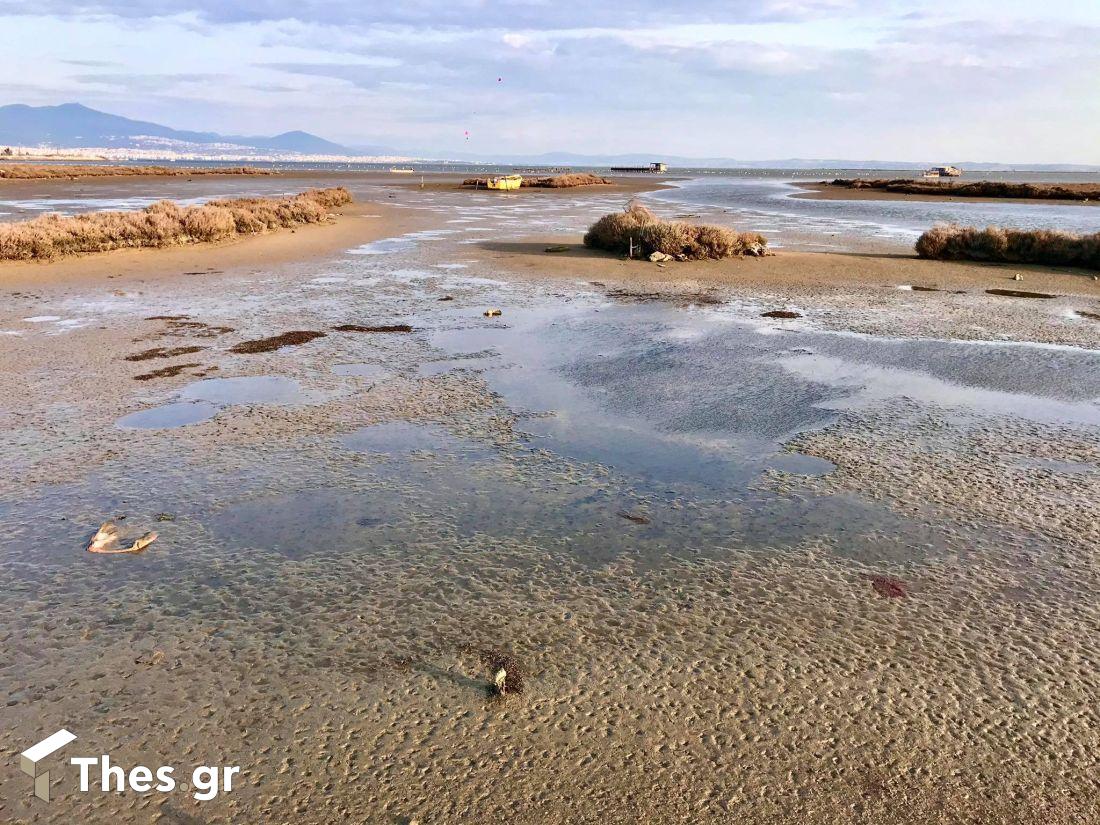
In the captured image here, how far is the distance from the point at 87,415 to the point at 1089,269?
1809 centimetres

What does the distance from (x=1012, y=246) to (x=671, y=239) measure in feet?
24.8

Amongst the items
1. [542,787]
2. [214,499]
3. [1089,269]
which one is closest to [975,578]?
[542,787]

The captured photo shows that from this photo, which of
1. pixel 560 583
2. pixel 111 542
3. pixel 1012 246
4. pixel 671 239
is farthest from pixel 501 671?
pixel 1012 246

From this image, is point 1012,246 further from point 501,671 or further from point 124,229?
point 124,229

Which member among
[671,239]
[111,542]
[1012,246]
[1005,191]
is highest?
[1005,191]

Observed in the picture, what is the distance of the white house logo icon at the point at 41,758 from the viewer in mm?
2432

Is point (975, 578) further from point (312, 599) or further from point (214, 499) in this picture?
point (214, 499)

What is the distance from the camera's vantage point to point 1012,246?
54.9 feet

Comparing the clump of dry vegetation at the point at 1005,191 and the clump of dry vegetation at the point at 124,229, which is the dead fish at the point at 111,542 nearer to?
the clump of dry vegetation at the point at 124,229

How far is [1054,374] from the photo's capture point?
302 inches

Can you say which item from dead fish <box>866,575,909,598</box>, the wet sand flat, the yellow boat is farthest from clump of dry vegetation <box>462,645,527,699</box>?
the yellow boat

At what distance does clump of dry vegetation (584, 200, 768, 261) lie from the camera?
53.5 feet

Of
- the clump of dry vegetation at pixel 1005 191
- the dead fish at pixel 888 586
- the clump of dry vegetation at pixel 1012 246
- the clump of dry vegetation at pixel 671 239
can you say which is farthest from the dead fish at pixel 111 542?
the clump of dry vegetation at pixel 1005 191

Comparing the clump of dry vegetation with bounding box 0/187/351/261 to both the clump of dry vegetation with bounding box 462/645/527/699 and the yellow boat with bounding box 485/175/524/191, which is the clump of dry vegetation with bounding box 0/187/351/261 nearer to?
the clump of dry vegetation with bounding box 462/645/527/699
